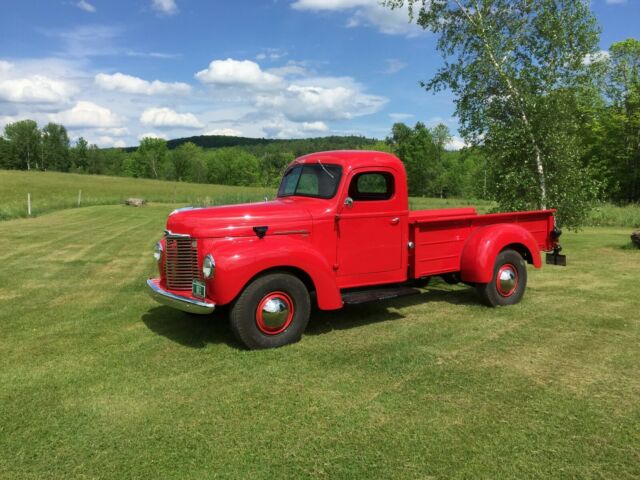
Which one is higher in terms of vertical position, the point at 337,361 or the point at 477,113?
the point at 477,113

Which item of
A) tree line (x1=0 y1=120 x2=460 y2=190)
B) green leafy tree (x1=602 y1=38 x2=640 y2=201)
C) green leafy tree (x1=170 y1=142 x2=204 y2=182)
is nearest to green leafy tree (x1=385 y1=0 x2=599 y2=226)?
green leafy tree (x1=602 y1=38 x2=640 y2=201)

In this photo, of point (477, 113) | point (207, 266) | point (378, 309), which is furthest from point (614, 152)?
point (207, 266)

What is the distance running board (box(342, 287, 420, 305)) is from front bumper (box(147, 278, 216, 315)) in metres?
1.58

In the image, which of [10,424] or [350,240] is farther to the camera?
[350,240]

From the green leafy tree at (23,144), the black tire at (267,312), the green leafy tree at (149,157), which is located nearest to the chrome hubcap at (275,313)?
the black tire at (267,312)

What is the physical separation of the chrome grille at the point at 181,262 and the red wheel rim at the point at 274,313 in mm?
837

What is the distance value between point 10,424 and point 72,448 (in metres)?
0.69

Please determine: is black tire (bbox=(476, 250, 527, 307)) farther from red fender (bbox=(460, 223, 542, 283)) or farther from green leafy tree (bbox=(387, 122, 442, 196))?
green leafy tree (bbox=(387, 122, 442, 196))

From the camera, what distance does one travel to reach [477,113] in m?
13.2

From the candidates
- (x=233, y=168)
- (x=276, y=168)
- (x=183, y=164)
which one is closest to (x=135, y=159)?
(x=183, y=164)

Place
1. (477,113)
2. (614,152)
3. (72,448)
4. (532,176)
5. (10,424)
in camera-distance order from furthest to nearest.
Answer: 1. (614,152)
2. (477,113)
3. (532,176)
4. (10,424)
5. (72,448)

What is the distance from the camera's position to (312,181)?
5926 millimetres

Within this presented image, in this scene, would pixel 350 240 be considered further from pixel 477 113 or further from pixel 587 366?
pixel 477 113

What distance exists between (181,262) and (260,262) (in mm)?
1033
